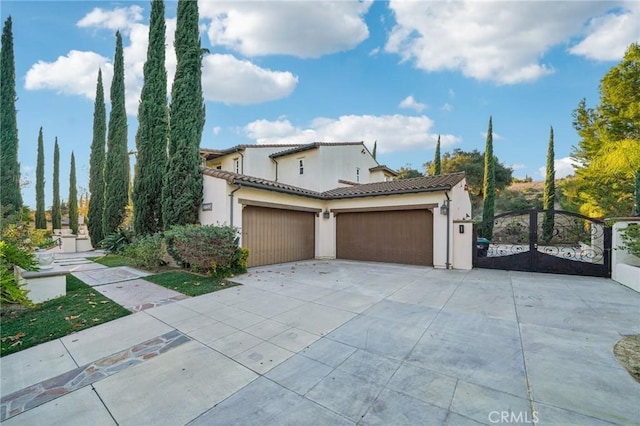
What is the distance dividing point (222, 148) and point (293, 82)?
7.47m

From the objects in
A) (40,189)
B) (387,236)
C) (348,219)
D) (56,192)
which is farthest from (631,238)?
(56,192)

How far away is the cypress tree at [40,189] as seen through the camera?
25734 mm

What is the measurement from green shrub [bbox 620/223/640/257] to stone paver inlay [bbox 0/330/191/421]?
10204mm

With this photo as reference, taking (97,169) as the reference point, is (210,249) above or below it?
below

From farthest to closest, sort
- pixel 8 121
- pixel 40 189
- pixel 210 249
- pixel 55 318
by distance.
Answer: pixel 40 189
pixel 8 121
pixel 210 249
pixel 55 318

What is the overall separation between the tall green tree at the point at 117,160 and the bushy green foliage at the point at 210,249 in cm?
957

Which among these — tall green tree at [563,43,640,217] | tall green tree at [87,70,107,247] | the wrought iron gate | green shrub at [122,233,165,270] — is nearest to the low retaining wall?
green shrub at [122,233,165,270]

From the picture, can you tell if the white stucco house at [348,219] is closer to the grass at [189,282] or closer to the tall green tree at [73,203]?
the grass at [189,282]

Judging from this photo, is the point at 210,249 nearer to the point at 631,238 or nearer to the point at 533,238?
the point at 533,238

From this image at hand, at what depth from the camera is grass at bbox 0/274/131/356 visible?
3934 millimetres

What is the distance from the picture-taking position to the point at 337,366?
316 centimetres

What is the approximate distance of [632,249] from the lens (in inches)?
271

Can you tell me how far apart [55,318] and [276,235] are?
6902 millimetres

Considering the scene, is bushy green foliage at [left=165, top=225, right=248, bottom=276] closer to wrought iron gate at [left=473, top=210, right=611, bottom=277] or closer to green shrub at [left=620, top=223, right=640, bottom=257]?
wrought iron gate at [left=473, top=210, right=611, bottom=277]
